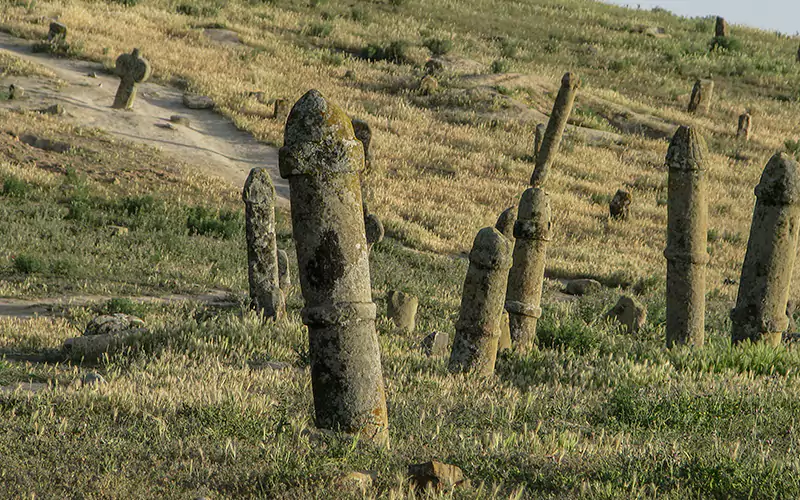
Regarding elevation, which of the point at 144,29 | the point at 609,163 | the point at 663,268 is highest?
the point at 144,29

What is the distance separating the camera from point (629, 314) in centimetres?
1478

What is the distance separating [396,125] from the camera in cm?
3397

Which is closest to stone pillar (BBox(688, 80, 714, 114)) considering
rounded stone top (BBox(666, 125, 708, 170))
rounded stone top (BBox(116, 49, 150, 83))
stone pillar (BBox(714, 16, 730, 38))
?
stone pillar (BBox(714, 16, 730, 38))

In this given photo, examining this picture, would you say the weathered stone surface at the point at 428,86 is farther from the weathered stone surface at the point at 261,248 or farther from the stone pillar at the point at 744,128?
the weathered stone surface at the point at 261,248

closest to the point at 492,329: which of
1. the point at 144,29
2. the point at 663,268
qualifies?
the point at 663,268

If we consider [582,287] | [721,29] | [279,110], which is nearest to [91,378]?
[582,287]

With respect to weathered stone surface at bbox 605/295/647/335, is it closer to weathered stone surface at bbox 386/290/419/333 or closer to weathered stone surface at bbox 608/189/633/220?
weathered stone surface at bbox 386/290/419/333

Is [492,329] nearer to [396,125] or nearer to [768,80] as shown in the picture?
[396,125]

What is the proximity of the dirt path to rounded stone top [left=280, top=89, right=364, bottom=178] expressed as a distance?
17.8 m

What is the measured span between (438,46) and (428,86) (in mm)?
9937

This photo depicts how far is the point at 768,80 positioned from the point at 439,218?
35362mm

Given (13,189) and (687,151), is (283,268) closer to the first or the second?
(687,151)

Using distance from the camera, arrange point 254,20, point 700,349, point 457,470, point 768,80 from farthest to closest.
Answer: point 768,80, point 254,20, point 700,349, point 457,470

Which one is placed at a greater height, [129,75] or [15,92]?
[129,75]
